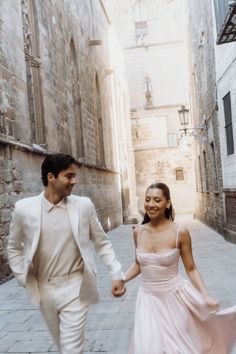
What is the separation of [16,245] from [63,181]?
0.54 m

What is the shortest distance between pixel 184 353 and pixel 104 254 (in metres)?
0.78

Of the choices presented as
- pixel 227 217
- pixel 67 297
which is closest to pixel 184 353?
pixel 67 297

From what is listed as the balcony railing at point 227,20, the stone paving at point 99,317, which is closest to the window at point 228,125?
the balcony railing at point 227,20

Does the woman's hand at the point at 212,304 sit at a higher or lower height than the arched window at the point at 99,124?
lower

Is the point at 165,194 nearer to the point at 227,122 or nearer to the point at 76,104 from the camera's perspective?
the point at 227,122

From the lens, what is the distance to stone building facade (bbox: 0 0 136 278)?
9133mm

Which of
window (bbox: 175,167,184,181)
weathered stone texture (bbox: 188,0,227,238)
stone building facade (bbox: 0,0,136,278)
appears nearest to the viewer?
stone building facade (bbox: 0,0,136,278)

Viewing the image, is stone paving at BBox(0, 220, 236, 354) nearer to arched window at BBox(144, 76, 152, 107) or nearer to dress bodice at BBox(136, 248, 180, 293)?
dress bodice at BBox(136, 248, 180, 293)

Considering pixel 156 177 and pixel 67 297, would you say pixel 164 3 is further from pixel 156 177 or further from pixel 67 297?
pixel 67 297

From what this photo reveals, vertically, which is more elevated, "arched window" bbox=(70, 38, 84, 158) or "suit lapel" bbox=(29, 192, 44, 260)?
"arched window" bbox=(70, 38, 84, 158)

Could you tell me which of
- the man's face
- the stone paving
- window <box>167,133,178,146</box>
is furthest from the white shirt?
window <box>167,133,178,146</box>

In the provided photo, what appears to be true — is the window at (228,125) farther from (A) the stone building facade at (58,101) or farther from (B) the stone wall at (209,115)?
(A) the stone building facade at (58,101)

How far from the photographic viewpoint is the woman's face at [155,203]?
308 centimetres

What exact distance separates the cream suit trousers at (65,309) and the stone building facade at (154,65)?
3376cm
